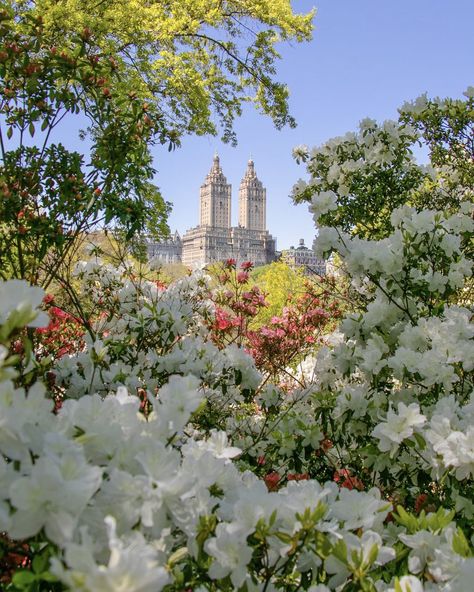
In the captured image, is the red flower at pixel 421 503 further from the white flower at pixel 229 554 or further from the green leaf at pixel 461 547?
the white flower at pixel 229 554

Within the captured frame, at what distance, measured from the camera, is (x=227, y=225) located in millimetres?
113062

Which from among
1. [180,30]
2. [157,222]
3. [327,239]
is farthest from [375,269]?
[180,30]

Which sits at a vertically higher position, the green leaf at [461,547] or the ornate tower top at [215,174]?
the ornate tower top at [215,174]

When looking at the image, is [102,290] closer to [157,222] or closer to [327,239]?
[327,239]

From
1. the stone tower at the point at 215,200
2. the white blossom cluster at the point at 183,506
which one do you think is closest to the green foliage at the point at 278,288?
the white blossom cluster at the point at 183,506

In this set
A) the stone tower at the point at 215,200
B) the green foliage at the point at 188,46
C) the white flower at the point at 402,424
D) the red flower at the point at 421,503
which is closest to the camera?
the white flower at the point at 402,424

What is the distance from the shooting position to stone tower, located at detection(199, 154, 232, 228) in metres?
112

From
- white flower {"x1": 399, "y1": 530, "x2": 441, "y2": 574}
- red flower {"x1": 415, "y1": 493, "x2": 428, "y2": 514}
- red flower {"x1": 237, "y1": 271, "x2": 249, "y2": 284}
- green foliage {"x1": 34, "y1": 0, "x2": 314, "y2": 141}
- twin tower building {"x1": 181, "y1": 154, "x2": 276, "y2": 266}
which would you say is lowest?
red flower {"x1": 415, "y1": 493, "x2": 428, "y2": 514}

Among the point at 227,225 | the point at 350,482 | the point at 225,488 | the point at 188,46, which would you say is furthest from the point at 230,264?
the point at 227,225

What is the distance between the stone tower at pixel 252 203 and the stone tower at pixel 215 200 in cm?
405

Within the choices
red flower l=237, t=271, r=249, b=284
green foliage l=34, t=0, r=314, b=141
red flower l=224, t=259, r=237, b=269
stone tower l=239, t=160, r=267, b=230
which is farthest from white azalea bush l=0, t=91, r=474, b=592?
stone tower l=239, t=160, r=267, b=230

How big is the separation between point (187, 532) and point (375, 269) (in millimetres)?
1492

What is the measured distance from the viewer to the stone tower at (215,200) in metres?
112

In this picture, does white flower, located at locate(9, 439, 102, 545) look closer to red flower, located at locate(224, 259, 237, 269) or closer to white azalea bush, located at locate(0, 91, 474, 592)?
white azalea bush, located at locate(0, 91, 474, 592)
